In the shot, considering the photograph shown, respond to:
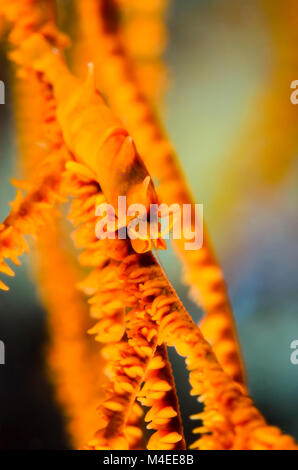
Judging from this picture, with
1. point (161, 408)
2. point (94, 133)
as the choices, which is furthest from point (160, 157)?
point (161, 408)

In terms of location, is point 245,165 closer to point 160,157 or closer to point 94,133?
point 160,157

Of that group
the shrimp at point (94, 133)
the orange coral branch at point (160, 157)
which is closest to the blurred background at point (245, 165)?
the orange coral branch at point (160, 157)

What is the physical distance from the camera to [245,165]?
27.7 inches

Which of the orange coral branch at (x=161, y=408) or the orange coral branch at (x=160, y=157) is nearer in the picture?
the orange coral branch at (x=161, y=408)

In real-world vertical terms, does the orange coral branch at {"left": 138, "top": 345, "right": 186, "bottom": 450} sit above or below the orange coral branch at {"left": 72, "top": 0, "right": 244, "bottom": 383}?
below

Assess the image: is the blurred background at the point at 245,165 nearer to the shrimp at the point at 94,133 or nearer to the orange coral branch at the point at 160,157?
the orange coral branch at the point at 160,157

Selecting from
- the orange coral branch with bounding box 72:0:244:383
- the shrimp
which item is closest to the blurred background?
the orange coral branch with bounding box 72:0:244:383

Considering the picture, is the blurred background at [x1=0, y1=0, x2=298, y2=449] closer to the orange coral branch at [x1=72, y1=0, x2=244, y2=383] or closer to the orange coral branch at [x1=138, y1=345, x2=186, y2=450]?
the orange coral branch at [x1=72, y1=0, x2=244, y2=383]

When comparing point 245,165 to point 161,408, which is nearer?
point 161,408

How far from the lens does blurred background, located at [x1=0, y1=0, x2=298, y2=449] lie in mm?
687

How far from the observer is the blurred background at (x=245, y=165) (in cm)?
69

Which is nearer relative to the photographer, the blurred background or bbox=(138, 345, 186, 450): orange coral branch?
bbox=(138, 345, 186, 450): orange coral branch
